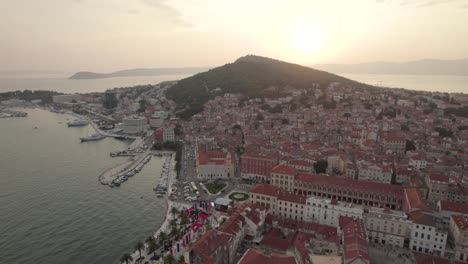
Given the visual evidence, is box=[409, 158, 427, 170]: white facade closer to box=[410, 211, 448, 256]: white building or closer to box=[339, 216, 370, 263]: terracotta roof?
box=[410, 211, 448, 256]: white building

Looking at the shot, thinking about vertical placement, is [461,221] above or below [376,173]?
below

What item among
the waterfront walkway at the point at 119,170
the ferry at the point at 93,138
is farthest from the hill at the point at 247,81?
the waterfront walkway at the point at 119,170

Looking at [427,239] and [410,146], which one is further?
[410,146]

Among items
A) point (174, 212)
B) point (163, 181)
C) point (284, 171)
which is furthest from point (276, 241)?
point (163, 181)

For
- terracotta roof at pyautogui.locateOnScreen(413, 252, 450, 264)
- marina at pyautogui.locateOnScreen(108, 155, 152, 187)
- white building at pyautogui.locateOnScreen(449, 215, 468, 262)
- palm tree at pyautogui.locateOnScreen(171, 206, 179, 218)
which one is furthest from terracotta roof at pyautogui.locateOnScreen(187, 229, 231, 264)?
marina at pyautogui.locateOnScreen(108, 155, 152, 187)

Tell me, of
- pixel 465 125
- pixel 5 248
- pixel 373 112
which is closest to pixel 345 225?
pixel 5 248

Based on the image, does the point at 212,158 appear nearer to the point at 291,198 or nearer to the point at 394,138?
the point at 291,198

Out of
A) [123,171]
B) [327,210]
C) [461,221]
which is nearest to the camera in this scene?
[461,221]

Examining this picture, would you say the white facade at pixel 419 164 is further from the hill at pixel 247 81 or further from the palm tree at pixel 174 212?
the hill at pixel 247 81
